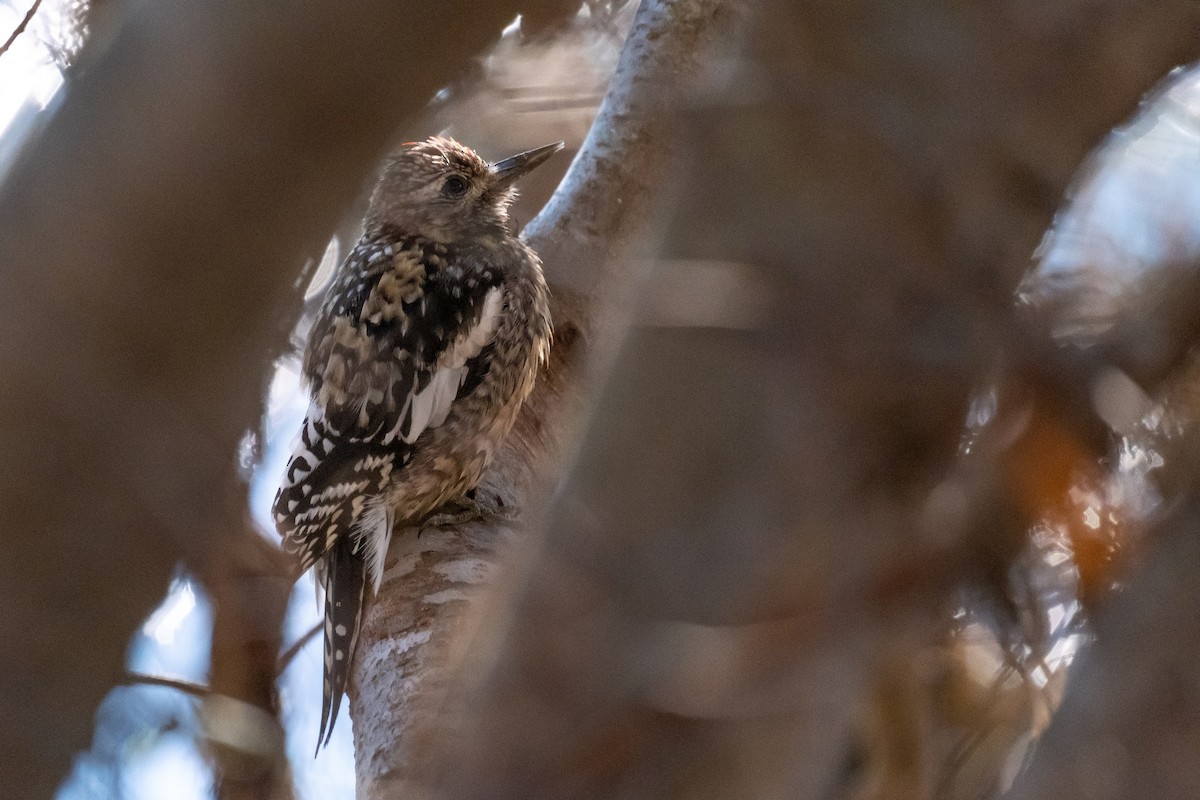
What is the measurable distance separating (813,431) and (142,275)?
1.06 m

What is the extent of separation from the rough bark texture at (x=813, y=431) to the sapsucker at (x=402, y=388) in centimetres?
210

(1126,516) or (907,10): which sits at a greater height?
(907,10)

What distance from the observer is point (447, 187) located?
3801 millimetres

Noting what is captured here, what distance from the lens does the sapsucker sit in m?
3.05

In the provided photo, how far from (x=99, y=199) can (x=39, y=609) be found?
22.1 inches

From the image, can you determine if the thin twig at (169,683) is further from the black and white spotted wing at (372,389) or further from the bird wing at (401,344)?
the bird wing at (401,344)

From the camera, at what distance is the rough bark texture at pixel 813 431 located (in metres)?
0.77

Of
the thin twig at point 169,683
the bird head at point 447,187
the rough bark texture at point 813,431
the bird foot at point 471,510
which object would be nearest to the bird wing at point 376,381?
the bird foot at point 471,510

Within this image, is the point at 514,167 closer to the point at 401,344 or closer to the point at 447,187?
the point at 447,187

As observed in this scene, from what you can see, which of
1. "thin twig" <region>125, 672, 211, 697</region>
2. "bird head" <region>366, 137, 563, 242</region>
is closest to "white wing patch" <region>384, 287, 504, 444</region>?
"bird head" <region>366, 137, 563, 242</region>

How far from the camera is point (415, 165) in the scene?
12.5 ft

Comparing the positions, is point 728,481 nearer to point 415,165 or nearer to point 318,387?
point 318,387

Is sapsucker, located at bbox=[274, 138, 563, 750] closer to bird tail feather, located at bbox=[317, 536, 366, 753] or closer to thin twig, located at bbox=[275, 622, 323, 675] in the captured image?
bird tail feather, located at bbox=[317, 536, 366, 753]

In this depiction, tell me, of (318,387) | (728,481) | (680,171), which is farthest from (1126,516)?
(318,387)
